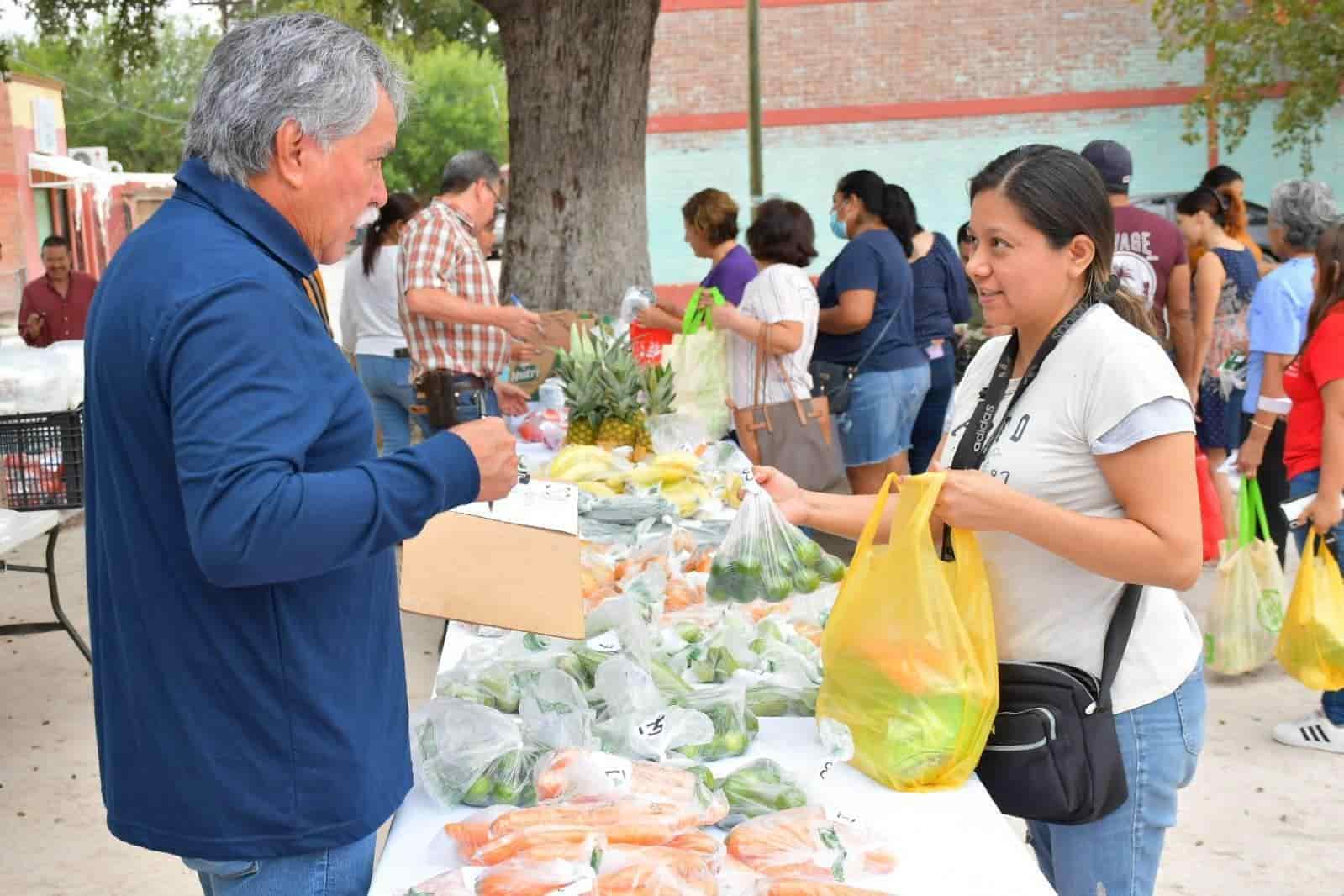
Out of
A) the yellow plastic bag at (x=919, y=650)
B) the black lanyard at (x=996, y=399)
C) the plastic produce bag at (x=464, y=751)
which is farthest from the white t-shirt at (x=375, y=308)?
the yellow plastic bag at (x=919, y=650)

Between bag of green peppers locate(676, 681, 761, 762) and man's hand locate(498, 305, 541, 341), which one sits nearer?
bag of green peppers locate(676, 681, 761, 762)

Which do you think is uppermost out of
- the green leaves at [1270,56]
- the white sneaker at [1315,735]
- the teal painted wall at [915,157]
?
the green leaves at [1270,56]

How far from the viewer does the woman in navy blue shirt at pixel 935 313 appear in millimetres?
6906

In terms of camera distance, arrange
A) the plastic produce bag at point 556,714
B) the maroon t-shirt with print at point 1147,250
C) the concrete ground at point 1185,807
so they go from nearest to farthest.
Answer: the plastic produce bag at point 556,714
the concrete ground at point 1185,807
the maroon t-shirt with print at point 1147,250

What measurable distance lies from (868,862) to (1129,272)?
453 cm

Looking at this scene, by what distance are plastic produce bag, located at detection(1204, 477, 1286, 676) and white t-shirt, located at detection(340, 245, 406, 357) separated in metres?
4.10

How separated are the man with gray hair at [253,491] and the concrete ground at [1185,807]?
251 centimetres

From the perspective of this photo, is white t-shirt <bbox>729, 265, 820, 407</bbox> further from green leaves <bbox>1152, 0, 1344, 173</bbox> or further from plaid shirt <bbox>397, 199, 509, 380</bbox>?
green leaves <bbox>1152, 0, 1344, 173</bbox>

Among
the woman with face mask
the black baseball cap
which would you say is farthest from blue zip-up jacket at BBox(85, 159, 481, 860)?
the woman with face mask

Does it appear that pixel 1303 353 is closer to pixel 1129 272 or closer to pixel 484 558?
pixel 1129 272

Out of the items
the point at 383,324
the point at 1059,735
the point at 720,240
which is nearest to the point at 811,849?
the point at 1059,735

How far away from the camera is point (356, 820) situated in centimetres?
161

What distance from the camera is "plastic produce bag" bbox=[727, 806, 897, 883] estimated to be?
174 centimetres

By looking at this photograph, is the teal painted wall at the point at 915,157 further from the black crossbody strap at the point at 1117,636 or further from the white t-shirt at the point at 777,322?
the black crossbody strap at the point at 1117,636
